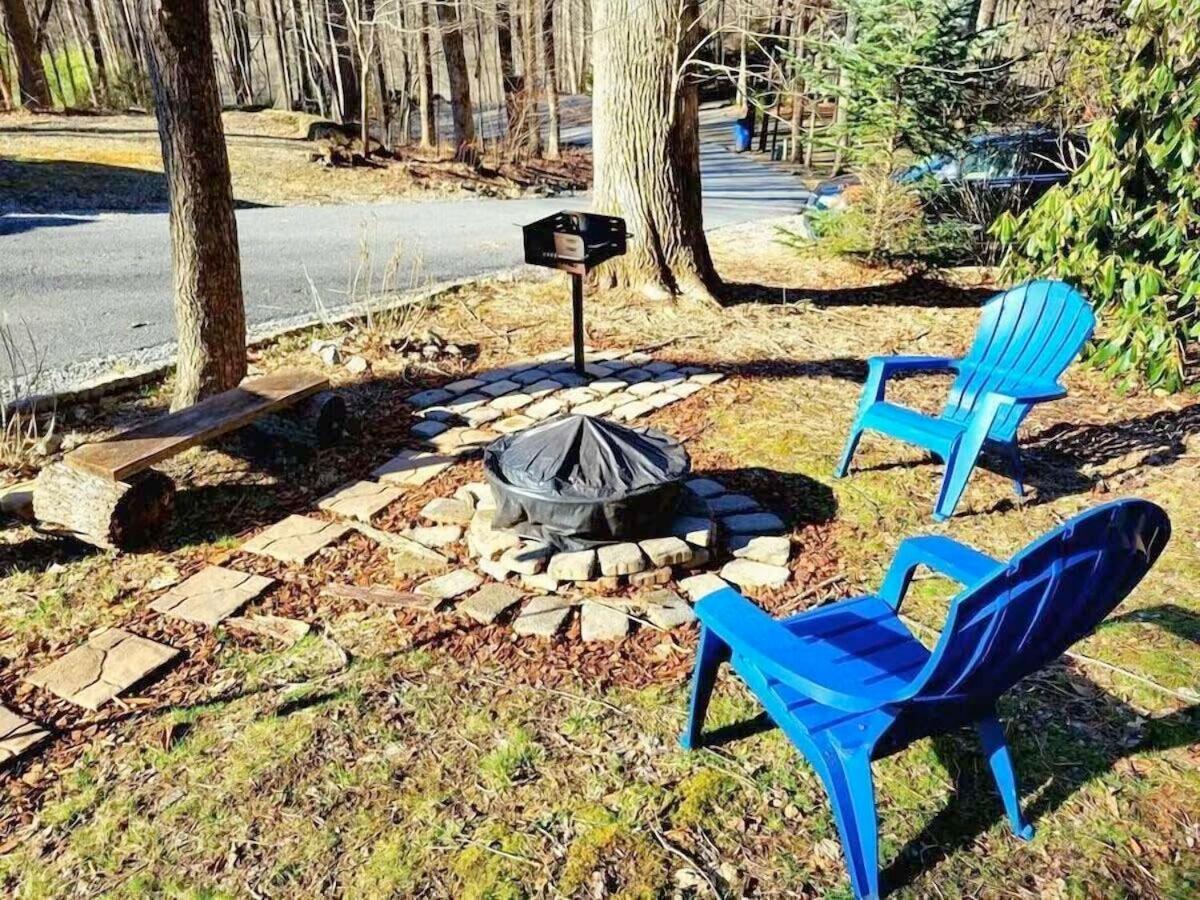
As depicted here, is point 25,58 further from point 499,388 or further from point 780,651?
point 780,651

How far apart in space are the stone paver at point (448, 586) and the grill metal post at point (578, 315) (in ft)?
6.72

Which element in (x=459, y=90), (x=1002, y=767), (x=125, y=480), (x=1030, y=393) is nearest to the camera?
(x=1002, y=767)

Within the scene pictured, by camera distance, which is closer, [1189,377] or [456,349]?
[1189,377]

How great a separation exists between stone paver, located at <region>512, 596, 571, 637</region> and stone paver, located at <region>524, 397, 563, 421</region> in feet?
5.24

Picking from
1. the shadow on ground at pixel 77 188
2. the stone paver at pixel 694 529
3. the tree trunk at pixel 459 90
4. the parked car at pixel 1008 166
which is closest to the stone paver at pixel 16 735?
the stone paver at pixel 694 529

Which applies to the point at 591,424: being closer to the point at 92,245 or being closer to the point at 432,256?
the point at 432,256

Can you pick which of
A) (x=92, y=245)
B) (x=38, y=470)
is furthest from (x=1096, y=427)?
(x=92, y=245)

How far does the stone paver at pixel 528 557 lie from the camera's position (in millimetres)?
2941

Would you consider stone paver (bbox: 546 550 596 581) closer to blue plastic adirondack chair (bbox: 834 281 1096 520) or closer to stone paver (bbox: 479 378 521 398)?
blue plastic adirondack chair (bbox: 834 281 1096 520)

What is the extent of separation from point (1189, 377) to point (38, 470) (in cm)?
602

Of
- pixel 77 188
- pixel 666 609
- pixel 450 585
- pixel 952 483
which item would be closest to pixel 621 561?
pixel 666 609

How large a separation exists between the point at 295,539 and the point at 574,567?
1.18m

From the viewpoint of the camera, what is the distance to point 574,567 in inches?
115

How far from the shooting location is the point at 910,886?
5.98 feet
